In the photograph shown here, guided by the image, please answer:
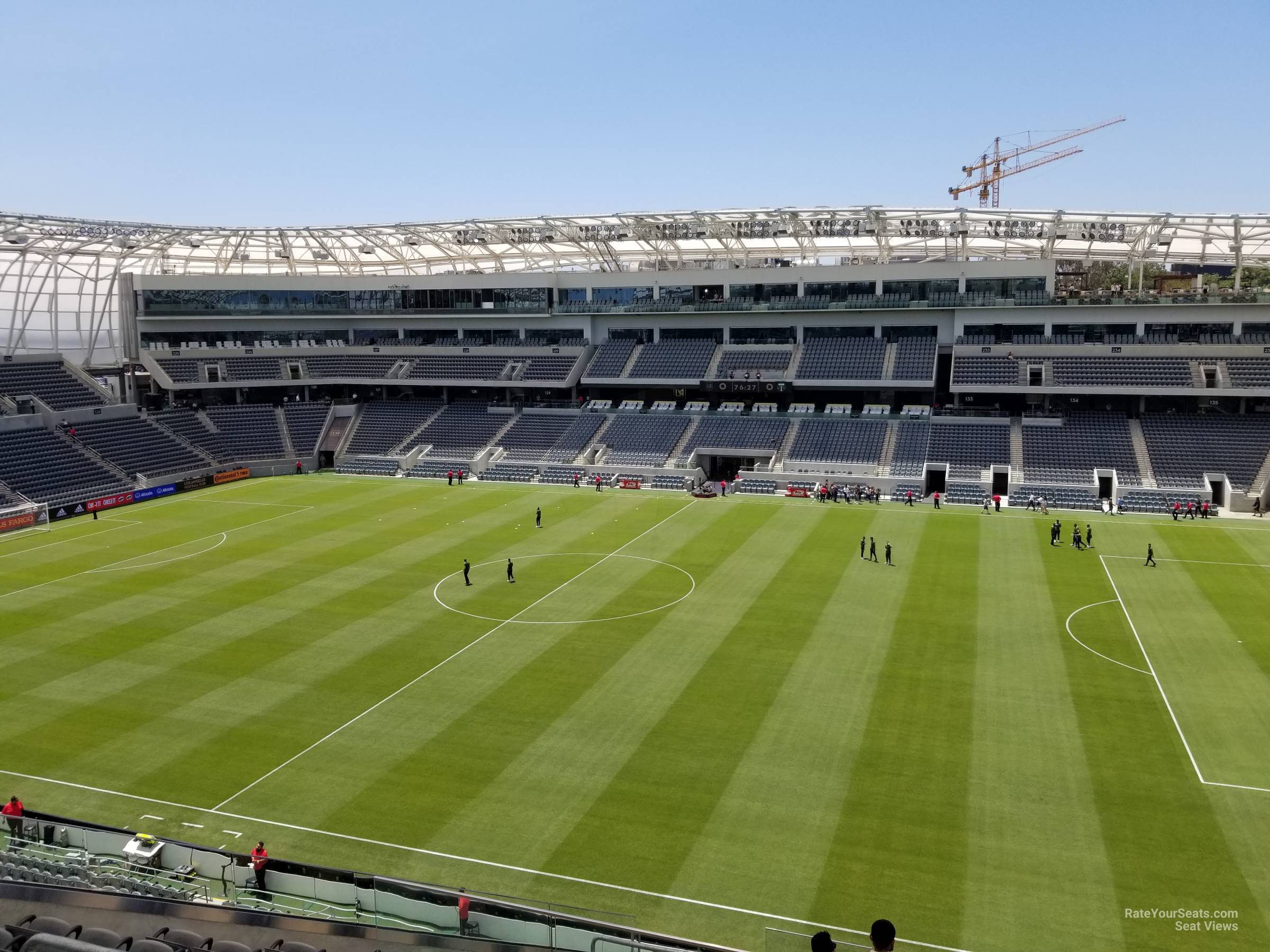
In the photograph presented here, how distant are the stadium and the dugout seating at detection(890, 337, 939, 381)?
428 mm

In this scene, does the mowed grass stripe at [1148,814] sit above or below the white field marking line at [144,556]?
below

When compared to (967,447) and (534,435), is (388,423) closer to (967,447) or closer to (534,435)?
(534,435)

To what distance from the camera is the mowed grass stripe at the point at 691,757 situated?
1653 centimetres

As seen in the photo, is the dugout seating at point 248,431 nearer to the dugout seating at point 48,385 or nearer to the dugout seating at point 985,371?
the dugout seating at point 48,385

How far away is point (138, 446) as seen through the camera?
55.1 metres

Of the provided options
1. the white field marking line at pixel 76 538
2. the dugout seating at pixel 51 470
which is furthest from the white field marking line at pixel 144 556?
the dugout seating at pixel 51 470

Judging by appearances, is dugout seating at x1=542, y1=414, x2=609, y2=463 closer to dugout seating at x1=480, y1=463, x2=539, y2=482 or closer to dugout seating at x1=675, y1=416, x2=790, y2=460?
dugout seating at x1=480, y1=463, x2=539, y2=482

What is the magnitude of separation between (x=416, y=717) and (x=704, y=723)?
6.96 metres

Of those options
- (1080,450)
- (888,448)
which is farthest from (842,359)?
(1080,450)

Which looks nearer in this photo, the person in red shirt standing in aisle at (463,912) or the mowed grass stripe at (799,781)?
the person in red shirt standing in aisle at (463,912)

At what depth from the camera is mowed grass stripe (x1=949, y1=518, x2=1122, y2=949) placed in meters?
14.5

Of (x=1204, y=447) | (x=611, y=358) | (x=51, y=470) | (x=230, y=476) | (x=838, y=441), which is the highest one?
(x=611, y=358)

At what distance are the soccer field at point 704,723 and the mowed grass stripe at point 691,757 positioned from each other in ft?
Result: 0.28

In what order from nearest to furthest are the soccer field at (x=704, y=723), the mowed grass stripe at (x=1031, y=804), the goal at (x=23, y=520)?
the mowed grass stripe at (x=1031, y=804)
the soccer field at (x=704, y=723)
the goal at (x=23, y=520)
